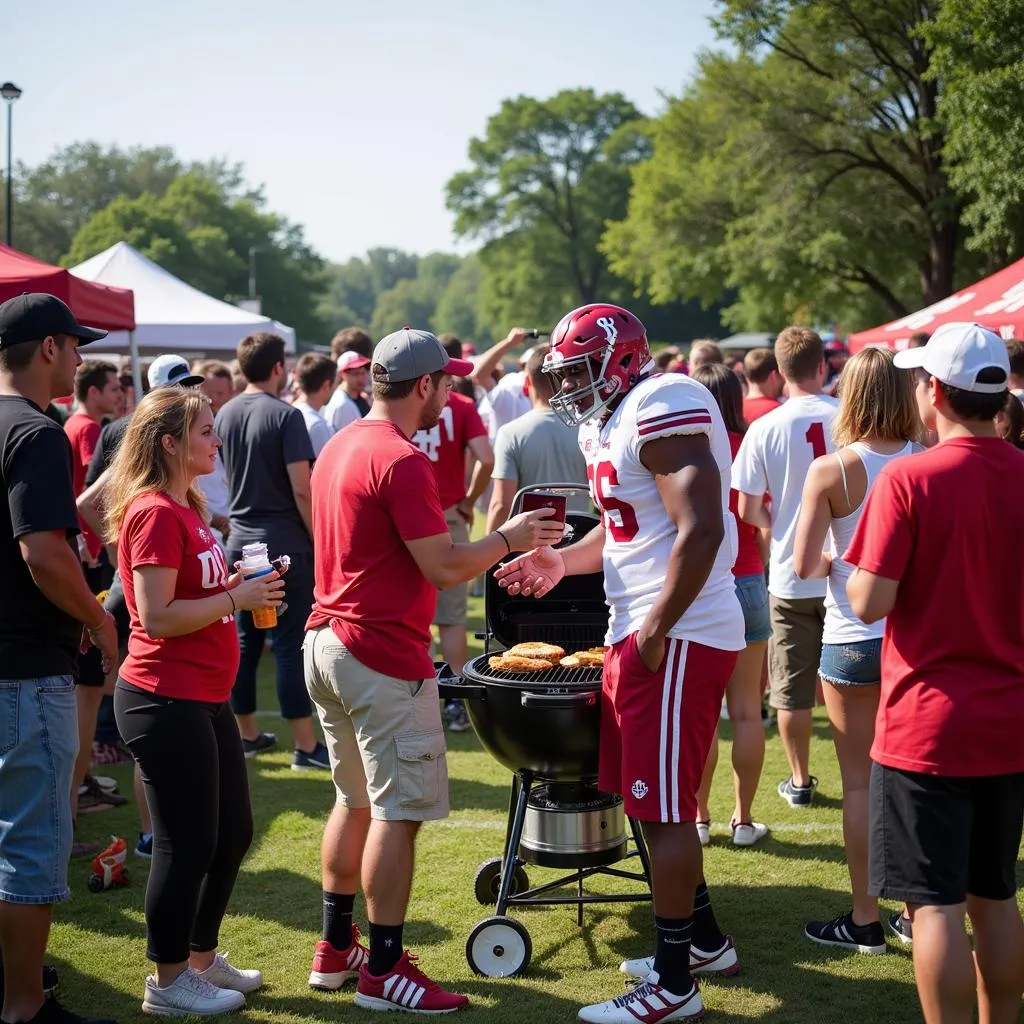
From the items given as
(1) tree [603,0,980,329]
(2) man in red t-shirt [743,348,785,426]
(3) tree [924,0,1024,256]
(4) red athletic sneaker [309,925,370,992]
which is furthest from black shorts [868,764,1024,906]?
(1) tree [603,0,980,329]

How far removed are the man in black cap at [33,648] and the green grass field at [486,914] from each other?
1.43 feet

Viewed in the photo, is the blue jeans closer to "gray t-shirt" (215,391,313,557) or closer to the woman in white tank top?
"gray t-shirt" (215,391,313,557)

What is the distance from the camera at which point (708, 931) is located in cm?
417

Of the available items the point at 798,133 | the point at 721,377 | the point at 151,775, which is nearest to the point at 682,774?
the point at 151,775

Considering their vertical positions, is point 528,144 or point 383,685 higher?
point 528,144

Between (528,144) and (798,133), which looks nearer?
(798,133)

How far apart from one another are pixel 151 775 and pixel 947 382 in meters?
2.74

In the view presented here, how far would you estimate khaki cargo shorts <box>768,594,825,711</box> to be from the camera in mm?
5438

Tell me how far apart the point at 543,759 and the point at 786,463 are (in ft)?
6.61

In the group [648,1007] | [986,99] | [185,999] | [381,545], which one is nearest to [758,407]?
[381,545]

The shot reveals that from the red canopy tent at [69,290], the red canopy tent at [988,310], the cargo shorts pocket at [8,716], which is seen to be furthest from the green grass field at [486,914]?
the red canopy tent at [988,310]

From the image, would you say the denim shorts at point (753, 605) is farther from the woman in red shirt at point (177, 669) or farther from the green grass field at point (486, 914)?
the woman in red shirt at point (177, 669)

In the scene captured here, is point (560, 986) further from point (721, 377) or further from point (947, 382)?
point (721, 377)

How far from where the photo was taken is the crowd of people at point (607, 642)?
2965mm
